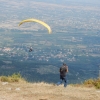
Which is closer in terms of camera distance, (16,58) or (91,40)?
(16,58)

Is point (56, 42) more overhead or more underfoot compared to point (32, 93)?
more underfoot

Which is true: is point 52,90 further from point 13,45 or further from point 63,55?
point 13,45

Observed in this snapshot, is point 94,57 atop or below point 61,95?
below

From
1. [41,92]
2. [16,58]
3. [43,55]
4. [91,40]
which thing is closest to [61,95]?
[41,92]

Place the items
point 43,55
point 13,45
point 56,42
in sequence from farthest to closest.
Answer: point 56,42
point 13,45
point 43,55

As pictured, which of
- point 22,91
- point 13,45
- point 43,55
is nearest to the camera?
point 22,91

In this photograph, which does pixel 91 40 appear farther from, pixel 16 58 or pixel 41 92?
pixel 41 92

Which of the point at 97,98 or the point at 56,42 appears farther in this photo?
the point at 56,42

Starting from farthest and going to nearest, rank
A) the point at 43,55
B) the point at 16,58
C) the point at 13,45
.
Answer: the point at 13,45, the point at 43,55, the point at 16,58

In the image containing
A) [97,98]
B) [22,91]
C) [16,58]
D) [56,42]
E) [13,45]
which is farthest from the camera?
[56,42]

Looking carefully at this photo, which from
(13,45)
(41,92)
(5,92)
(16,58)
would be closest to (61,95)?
(41,92)
